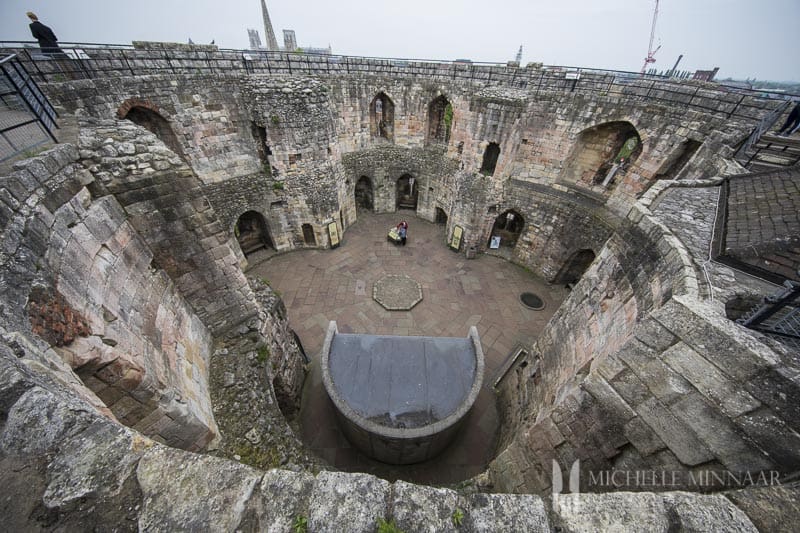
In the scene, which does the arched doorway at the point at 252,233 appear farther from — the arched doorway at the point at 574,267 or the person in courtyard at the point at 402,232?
the arched doorway at the point at 574,267

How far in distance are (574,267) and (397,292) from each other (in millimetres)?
7032

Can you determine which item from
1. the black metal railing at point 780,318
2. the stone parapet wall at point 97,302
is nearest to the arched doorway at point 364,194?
the stone parapet wall at point 97,302

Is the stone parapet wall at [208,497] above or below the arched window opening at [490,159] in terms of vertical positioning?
above

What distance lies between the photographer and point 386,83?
486 inches

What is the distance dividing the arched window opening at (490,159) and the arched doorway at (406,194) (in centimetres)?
497

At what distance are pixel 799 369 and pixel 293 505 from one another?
12.8 feet

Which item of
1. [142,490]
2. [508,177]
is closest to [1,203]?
[142,490]

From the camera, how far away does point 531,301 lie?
10.8 metres

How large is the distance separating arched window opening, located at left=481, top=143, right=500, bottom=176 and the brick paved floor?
12.0ft

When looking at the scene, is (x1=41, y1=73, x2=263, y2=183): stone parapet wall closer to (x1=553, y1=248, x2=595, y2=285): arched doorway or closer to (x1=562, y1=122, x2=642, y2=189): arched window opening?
(x1=562, y1=122, x2=642, y2=189): arched window opening

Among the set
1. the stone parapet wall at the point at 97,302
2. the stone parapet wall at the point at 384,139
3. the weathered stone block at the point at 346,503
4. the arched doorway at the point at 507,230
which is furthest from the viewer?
the arched doorway at the point at 507,230

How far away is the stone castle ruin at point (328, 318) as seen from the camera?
1.81 m

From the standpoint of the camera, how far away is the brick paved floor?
22.3 feet

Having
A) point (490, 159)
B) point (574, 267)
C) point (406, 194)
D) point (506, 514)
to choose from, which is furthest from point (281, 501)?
point (406, 194)
